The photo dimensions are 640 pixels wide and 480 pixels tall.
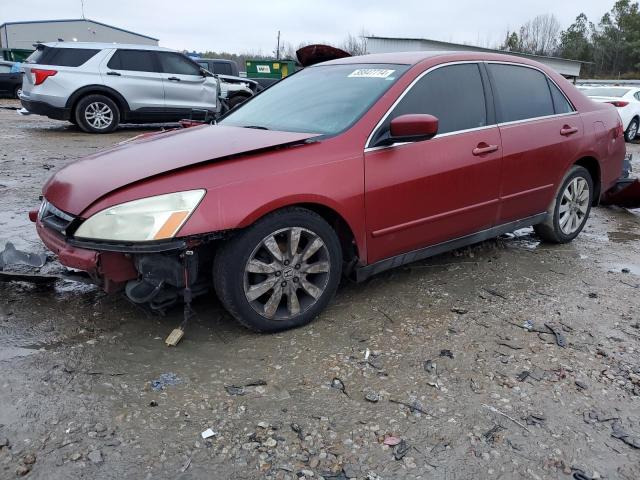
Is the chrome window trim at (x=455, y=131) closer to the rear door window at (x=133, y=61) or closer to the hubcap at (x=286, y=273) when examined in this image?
the hubcap at (x=286, y=273)

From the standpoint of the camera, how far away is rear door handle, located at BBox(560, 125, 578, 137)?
455 centimetres

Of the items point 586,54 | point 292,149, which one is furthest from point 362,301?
point 586,54

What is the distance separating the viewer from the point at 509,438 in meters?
2.39

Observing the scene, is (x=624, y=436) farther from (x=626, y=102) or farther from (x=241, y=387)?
(x=626, y=102)

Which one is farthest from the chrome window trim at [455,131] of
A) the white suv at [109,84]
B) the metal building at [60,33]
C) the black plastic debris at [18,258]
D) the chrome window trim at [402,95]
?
the metal building at [60,33]

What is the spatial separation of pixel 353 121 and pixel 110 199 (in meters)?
1.49

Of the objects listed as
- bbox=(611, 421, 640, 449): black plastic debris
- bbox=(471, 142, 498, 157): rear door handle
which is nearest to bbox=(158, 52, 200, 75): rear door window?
bbox=(471, 142, 498, 157): rear door handle

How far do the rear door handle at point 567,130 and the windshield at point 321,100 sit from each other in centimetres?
162

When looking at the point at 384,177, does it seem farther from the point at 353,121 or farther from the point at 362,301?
the point at 362,301

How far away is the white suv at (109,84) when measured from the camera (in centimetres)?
1056

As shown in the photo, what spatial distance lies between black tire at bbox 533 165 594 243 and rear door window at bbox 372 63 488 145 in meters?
1.19

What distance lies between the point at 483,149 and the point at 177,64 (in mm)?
9460

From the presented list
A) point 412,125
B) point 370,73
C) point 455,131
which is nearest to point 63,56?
point 370,73

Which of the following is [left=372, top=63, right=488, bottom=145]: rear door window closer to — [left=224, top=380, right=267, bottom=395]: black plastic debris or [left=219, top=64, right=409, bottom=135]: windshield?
[left=219, top=64, right=409, bottom=135]: windshield
